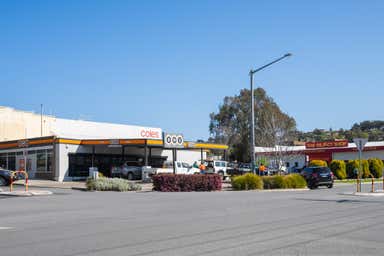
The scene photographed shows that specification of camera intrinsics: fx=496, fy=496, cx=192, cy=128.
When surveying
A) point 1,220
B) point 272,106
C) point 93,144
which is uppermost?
point 272,106

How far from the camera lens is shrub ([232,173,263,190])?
30.3 meters

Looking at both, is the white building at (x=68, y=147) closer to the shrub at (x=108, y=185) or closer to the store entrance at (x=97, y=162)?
the store entrance at (x=97, y=162)

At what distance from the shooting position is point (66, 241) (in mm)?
9883

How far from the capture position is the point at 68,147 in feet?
142

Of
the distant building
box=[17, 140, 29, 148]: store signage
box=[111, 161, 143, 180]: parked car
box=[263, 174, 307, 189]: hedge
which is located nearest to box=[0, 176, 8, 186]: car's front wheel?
box=[111, 161, 143, 180]: parked car

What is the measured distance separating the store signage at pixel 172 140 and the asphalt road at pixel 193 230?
61.8 ft

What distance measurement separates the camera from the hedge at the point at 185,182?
29000 mm

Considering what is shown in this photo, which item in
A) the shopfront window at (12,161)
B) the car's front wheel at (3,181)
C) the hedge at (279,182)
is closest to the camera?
the hedge at (279,182)

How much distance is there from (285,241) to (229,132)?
6890 cm

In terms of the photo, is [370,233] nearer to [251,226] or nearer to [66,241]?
[251,226]

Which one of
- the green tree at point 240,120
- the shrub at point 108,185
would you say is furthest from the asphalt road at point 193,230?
the green tree at point 240,120

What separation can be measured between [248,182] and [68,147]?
19.4m

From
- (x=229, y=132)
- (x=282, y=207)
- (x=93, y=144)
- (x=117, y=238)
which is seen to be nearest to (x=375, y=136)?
(x=229, y=132)

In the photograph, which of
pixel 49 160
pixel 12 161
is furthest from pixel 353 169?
pixel 12 161
